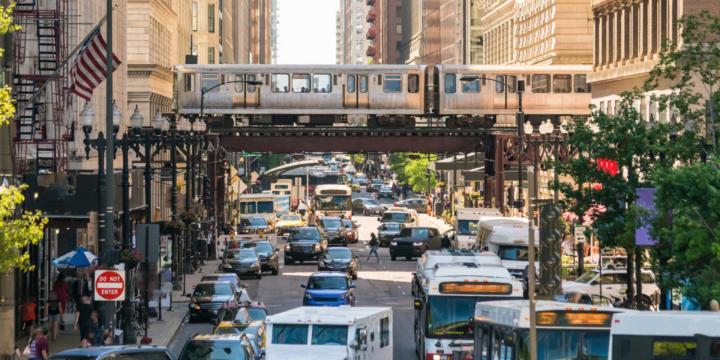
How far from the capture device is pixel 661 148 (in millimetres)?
36219

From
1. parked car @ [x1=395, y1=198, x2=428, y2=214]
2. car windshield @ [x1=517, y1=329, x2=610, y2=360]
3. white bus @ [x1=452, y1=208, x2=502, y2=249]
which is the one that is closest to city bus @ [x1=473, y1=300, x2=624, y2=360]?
car windshield @ [x1=517, y1=329, x2=610, y2=360]

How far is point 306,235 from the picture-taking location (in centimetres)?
7256

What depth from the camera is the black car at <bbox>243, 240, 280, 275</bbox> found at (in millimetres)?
65938

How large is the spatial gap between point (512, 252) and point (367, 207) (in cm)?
8147

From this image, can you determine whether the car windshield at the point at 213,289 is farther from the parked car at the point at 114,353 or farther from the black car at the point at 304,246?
the black car at the point at 304,246

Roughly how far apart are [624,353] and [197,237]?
51850mm

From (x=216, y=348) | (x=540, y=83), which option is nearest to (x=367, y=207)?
(x=540, y=83)

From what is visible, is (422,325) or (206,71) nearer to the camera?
(422,325)

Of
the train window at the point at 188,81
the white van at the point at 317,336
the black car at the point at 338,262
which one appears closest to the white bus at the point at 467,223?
the black car at the point at 338,262

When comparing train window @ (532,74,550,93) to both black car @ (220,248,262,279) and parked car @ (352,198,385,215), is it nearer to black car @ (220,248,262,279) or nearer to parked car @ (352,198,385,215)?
black car @ (220,248,262,279)

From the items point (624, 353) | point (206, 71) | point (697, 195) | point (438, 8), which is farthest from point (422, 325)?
point (438, 8)

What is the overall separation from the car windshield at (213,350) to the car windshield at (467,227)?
3907 centimetres

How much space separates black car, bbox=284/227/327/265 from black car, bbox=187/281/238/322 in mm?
24468

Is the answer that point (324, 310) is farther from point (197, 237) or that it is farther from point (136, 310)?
point (197, 237)
